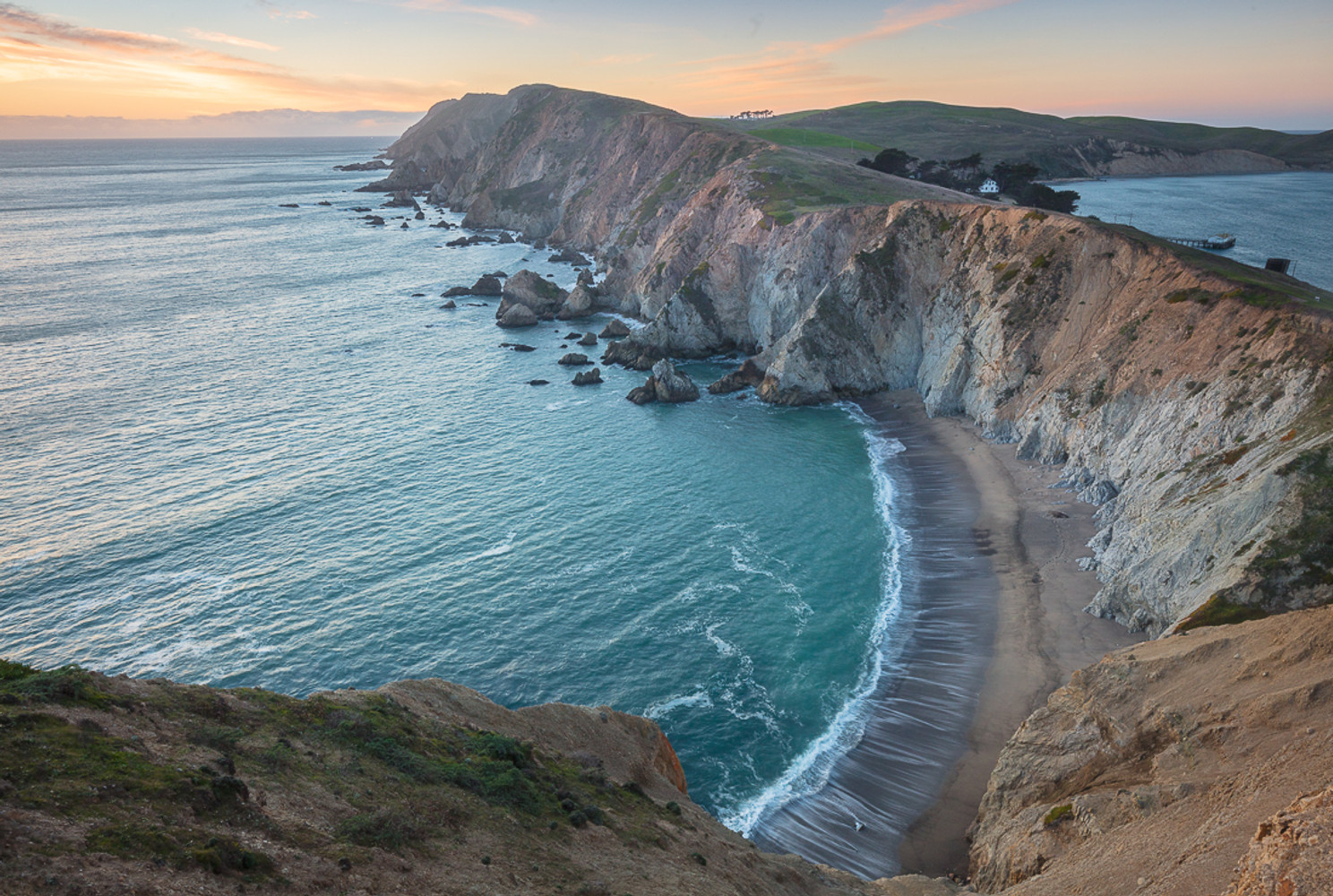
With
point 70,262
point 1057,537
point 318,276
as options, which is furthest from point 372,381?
point 70,262

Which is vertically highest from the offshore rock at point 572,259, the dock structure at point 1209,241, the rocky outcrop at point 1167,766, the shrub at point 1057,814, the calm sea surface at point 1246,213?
the calm sea surface at point 1246,213

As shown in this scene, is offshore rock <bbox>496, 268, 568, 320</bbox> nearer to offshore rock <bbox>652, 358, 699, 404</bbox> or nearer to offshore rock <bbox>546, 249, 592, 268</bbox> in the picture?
offshore rock <bbox>546, 249, 592, 268</bbox>

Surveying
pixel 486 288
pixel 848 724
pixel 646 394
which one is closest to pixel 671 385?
pixel 646 394

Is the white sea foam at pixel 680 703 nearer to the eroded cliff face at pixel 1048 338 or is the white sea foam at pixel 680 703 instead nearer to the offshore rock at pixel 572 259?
the eroded cliff face at pixel 1048 338

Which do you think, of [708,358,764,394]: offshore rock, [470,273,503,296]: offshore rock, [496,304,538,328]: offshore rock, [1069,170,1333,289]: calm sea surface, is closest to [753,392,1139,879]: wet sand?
[708,358,764,394]: offshore rock

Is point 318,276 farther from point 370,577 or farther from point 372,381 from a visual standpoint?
point 370,577

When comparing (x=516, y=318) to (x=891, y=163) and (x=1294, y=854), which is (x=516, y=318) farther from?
(x=1294, y=854)

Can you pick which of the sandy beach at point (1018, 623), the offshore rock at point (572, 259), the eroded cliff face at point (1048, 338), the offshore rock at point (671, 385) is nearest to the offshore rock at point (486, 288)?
the eroded cliff face at point (1048, 338)
